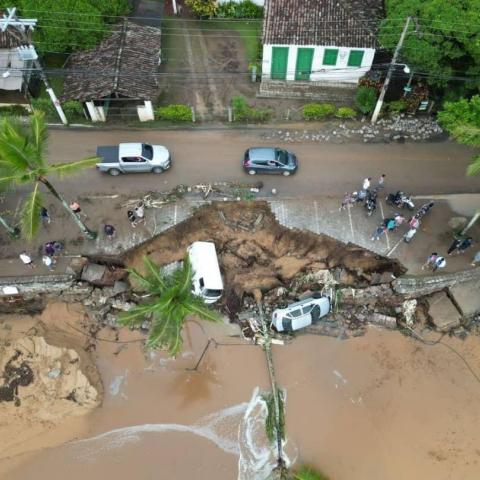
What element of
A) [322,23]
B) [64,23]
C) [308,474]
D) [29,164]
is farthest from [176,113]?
[308,474]

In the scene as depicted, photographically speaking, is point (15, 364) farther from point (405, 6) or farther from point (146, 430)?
point (405, 6)

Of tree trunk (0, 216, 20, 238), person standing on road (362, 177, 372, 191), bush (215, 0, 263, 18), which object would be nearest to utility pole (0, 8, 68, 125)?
tree trunk (0, 216, 20, 238)

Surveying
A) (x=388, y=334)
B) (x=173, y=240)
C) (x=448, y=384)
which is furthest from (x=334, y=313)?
(x=173, y=240)

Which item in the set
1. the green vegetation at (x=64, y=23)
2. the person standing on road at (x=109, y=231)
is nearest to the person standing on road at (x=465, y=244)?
the person standing on road at (x=109, y=231)

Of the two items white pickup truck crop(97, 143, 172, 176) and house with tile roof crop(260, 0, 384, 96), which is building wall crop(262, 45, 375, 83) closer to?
house with tile roof crop(260, 0, 384, 96)

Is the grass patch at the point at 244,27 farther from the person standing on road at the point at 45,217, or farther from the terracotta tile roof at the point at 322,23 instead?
the person standing on road at the point at 45,217
